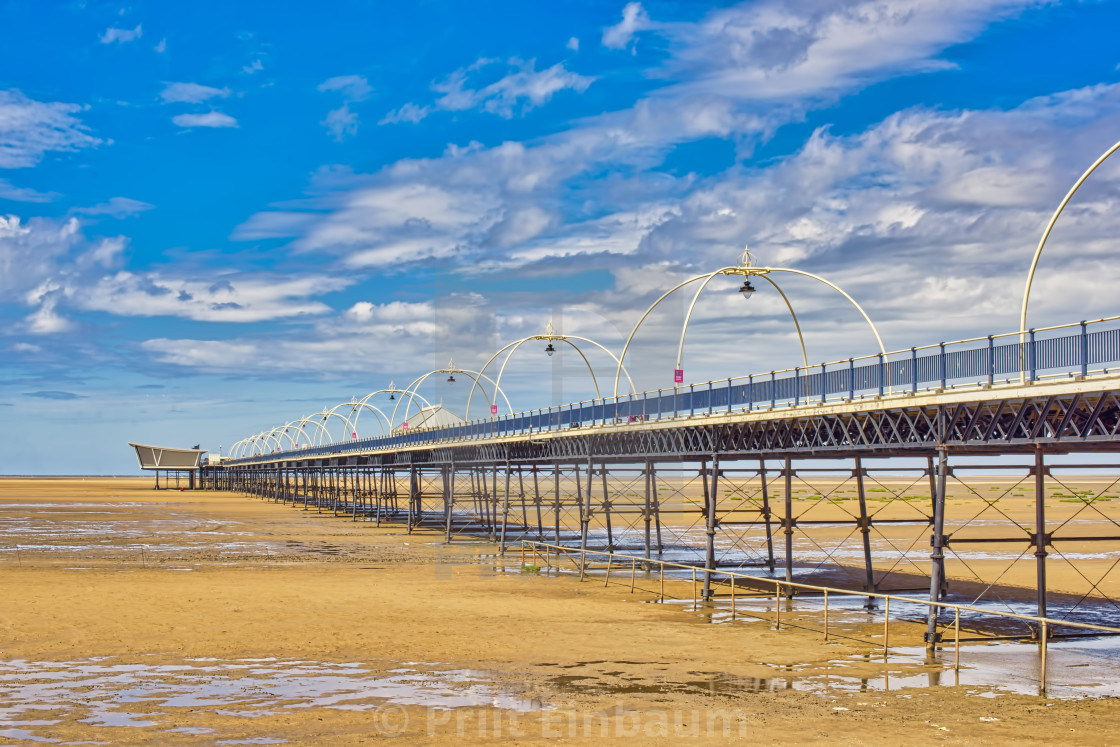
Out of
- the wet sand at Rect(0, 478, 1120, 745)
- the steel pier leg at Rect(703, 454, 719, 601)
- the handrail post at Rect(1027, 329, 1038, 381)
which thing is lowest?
the wet sand at Rect(0, 478, 1120, 745)

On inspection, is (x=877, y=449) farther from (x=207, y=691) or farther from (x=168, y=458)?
(x=168, y=458)

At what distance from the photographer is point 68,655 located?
69.7ft

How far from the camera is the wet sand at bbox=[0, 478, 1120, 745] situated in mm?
15883

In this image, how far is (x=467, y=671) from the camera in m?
20.2

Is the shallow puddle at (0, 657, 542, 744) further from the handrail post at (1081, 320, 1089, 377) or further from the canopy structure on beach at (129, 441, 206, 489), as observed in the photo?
the canopy structure on beach at (129, 441, 206, 489)

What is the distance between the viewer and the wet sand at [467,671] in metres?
15.9

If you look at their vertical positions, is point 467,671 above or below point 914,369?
below

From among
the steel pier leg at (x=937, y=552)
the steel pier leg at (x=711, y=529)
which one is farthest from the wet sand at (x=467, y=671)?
the steel pier leg at (x=711, y=529)

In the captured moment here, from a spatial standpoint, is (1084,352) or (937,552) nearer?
(1084,352)

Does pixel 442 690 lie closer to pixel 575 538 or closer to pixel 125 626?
pixel 125 626

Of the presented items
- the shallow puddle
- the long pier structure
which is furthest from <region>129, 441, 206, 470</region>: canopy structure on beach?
the shallow puddle

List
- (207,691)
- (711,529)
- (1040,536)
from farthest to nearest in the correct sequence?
(711,529) < (1040,536) < (207,691)

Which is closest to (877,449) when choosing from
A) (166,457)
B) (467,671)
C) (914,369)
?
(914,369)

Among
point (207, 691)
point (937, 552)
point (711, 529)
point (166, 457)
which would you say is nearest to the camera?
point (207, 691)
